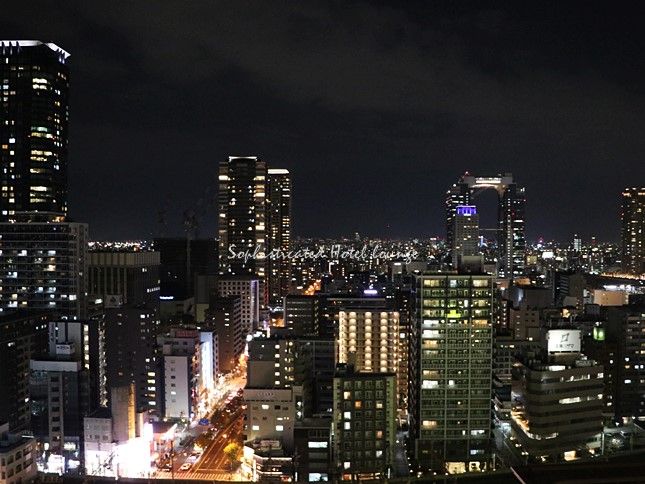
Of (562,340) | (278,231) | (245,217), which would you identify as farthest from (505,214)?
(562,340)

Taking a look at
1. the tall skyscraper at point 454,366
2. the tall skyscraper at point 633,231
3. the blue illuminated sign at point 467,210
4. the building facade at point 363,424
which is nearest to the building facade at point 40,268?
the building facade at point 363,424

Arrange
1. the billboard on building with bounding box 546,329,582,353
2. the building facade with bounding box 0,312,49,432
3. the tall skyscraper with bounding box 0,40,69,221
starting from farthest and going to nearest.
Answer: the tall skyscraper with bounding box 0,40,69,221 < the building facade with bounding box 0,312,49,432 < the billboard on building with bounding box 546,329,582,353

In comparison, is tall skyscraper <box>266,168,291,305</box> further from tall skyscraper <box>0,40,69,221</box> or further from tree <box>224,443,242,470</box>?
tree <box>224,443,242,470</box>

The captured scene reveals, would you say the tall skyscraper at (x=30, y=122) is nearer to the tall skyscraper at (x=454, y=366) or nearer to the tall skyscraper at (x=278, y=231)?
the tall skyscraper at (x=278, y=231)

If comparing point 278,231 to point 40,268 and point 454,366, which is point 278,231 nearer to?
point 40,268

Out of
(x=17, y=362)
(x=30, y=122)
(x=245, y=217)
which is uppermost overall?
(x=30, y=122)

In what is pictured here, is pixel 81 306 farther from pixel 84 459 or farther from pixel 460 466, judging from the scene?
pixel 460 466

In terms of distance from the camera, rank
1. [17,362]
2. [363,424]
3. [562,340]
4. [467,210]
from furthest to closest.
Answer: [467,210], [17,362], [562,340], [363,424]

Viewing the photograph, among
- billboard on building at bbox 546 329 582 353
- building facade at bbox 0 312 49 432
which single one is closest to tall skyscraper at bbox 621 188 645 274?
billboard on building at bbox 546 329 582 353
